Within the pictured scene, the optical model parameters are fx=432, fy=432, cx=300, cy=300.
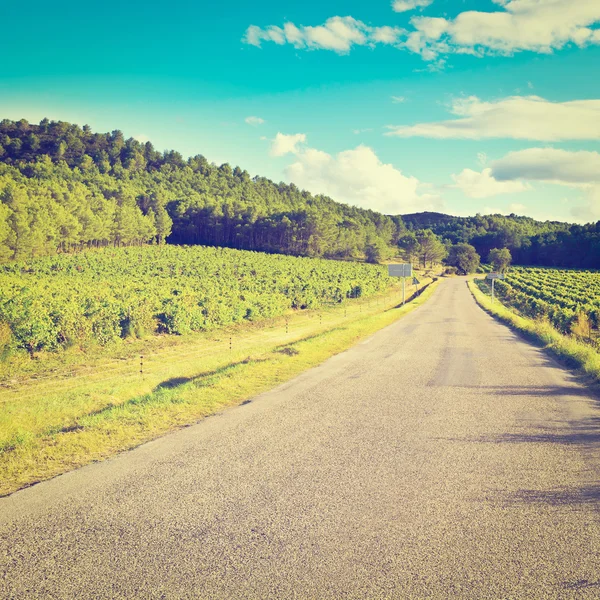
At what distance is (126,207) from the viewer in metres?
97.4

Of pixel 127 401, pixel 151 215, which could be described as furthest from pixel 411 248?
pixel 127 401

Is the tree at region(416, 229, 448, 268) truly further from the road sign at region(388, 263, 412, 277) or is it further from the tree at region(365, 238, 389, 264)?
the road sign at region(388, 263, 412, 277)

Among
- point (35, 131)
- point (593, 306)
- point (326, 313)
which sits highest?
point (35, 131)

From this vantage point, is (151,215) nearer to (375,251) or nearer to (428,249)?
(375,251)

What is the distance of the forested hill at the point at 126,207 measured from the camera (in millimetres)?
70469

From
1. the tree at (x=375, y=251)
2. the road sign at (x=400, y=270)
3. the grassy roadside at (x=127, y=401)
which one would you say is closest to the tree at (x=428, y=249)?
the tree at (x=375, y=251)

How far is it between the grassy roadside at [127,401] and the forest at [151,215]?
165 feet

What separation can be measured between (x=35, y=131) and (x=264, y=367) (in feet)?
702

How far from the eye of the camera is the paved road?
4.40m

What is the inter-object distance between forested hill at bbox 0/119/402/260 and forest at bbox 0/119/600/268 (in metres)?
0.28

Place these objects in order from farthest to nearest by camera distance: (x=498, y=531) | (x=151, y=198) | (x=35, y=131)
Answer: (x=35, y=131)
(x=151, y=198)
(x=498, y=531)

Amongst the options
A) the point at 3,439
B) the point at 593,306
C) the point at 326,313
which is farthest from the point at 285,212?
the point at 3,439

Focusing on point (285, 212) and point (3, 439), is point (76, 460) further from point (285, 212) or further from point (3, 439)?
point (285, 212)

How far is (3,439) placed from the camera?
8.31 metres
